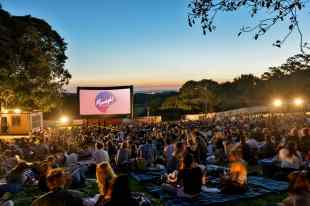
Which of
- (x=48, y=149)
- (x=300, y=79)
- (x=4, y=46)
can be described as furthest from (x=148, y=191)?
(x=300, y=79)

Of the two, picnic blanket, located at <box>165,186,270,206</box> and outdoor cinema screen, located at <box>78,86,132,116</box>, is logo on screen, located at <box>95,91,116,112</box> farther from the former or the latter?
picnic blanket, located at <box>165,186,270,206</box>

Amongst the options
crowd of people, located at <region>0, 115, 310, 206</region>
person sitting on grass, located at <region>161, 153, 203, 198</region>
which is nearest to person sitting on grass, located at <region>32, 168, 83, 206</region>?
crowd of people, located at <region>0, 115, 310, 206</region>

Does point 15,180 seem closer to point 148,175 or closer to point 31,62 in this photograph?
point 148,175

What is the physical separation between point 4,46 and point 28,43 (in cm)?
481

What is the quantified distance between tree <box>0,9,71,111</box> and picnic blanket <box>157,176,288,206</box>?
14531 millimetres

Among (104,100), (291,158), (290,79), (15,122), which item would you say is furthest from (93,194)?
(290,79)

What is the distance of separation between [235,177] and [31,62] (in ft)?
65.6

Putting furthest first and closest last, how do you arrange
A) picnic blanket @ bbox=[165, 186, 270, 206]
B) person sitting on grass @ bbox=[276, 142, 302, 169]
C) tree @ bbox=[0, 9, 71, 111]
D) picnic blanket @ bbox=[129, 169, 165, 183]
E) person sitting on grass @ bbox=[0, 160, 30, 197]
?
1. tree @ bbox=[0, 9, 71, 111]
2. picnic blanket @ bbox=[129, 169, 165, 183]
3. person sitting on grass @ bbox=[276, 142, 302, 169]
4. person sitting on grass @ bbox=[0, 160, 30, 197]
5. picnic blanket @ bbox=[165, 186, 270, 206]

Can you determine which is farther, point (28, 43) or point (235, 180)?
point (28, 43)

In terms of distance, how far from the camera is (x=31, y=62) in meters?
24.1

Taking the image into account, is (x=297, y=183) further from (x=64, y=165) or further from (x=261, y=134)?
(x=261, y=134)

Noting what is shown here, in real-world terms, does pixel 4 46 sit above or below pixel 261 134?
above

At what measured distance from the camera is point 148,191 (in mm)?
7523

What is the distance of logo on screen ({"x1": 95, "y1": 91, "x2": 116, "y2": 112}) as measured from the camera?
24344 millimetres
